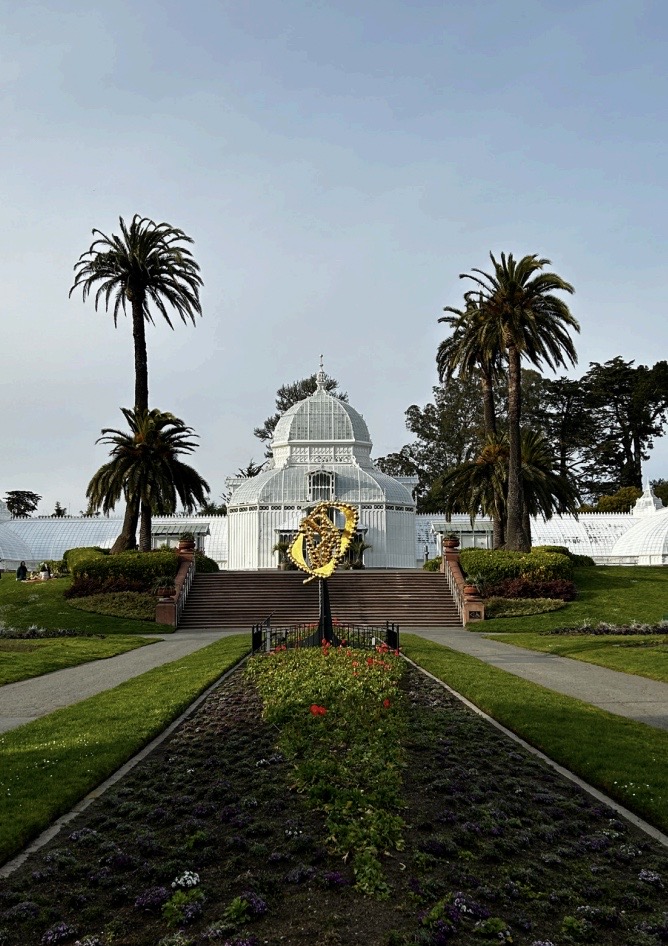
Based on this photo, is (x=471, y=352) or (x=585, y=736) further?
(x=471, y=352)

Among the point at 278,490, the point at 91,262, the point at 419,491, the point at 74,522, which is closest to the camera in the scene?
the point at 91,262

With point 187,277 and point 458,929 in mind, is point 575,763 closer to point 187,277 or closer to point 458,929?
point 458,929

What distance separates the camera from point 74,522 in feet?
192

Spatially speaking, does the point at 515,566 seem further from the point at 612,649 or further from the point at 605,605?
the point at 612,649

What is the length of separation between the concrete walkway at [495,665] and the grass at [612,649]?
1.52 ft

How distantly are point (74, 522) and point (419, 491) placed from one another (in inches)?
1260

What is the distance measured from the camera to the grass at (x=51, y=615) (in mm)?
27984

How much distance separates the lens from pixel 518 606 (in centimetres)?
3041

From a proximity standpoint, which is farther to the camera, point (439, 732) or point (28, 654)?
point (28, 654)

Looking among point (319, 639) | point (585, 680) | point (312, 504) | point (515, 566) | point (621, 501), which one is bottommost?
point (585, 680)

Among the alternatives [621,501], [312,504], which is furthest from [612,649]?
[621,501]

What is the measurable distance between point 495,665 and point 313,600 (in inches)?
581

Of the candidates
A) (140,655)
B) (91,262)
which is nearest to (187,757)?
(140,655)

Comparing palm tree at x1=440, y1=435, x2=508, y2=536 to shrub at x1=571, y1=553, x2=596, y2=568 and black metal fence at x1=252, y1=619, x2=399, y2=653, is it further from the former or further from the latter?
black metal fence at x1=252, y1=619, x2=399, y2=653
